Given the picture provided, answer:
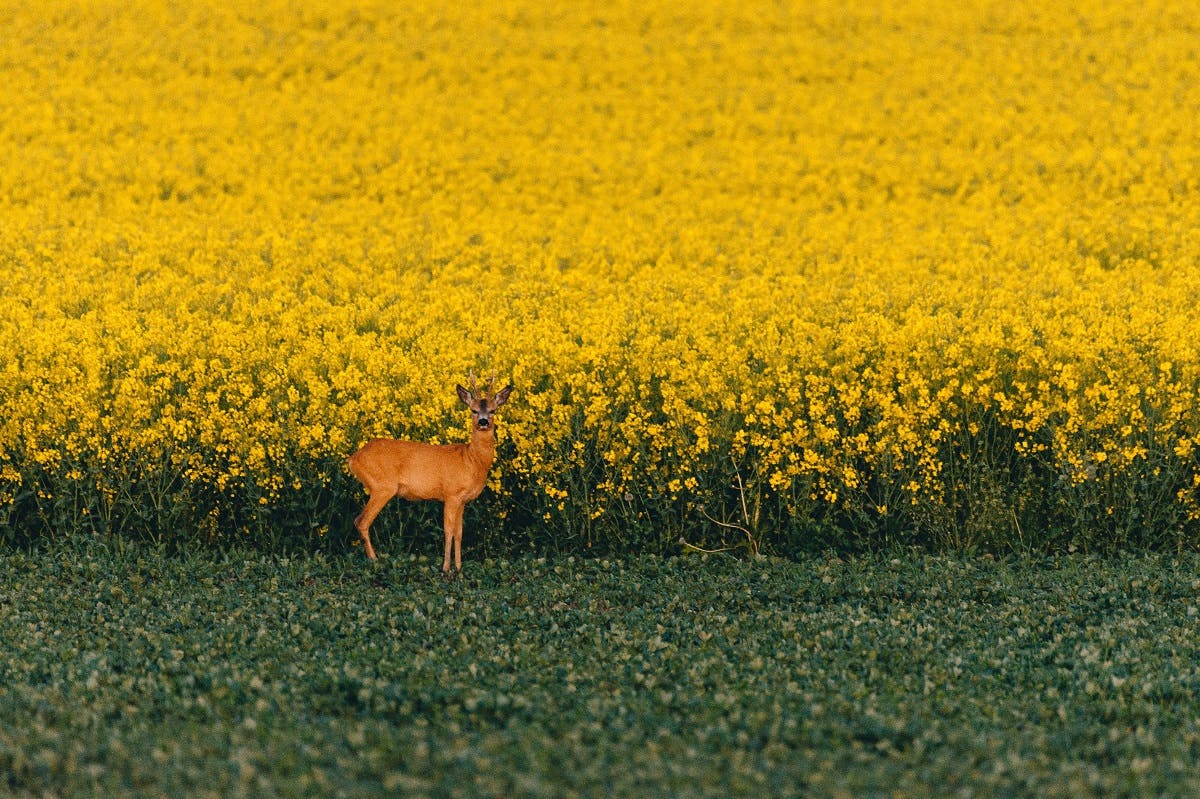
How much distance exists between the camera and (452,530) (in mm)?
10453

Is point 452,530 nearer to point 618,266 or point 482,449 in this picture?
point 482,449

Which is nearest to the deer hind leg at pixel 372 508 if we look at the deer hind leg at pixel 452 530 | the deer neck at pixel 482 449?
the deer hind leg at pixel 452 530

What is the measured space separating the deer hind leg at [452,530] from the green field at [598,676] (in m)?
0.18

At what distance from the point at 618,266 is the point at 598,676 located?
10.6 metres

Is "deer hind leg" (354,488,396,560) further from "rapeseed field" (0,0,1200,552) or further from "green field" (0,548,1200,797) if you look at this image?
"rapeseed field" (0,0,1200,552)

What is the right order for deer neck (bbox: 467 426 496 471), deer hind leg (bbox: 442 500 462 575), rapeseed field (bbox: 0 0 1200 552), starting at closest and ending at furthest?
deer neck (bbox: 467 426 496 471), deer hind leg (bbox: 442 500 462 575), rapeseed field (bbox: 0 0 1200 552)

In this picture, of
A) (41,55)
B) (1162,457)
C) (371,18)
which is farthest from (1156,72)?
(41,55)

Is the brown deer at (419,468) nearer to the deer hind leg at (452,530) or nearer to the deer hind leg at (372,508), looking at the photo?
the deer hind leg at (372,508)

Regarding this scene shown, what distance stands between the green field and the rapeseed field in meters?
0.71

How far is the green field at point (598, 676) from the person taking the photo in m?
6.41

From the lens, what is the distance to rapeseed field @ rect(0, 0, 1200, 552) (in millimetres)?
11586

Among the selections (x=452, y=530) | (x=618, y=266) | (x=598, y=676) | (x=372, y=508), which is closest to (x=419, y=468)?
(x=372, y=508)

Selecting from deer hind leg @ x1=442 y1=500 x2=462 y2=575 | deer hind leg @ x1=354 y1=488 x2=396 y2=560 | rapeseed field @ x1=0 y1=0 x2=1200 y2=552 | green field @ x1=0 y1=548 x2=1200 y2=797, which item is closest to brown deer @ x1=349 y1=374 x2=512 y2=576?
deer hind leg @ x1=354 y1=488 x2=396 y2=560

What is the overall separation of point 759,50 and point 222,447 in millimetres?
23186
